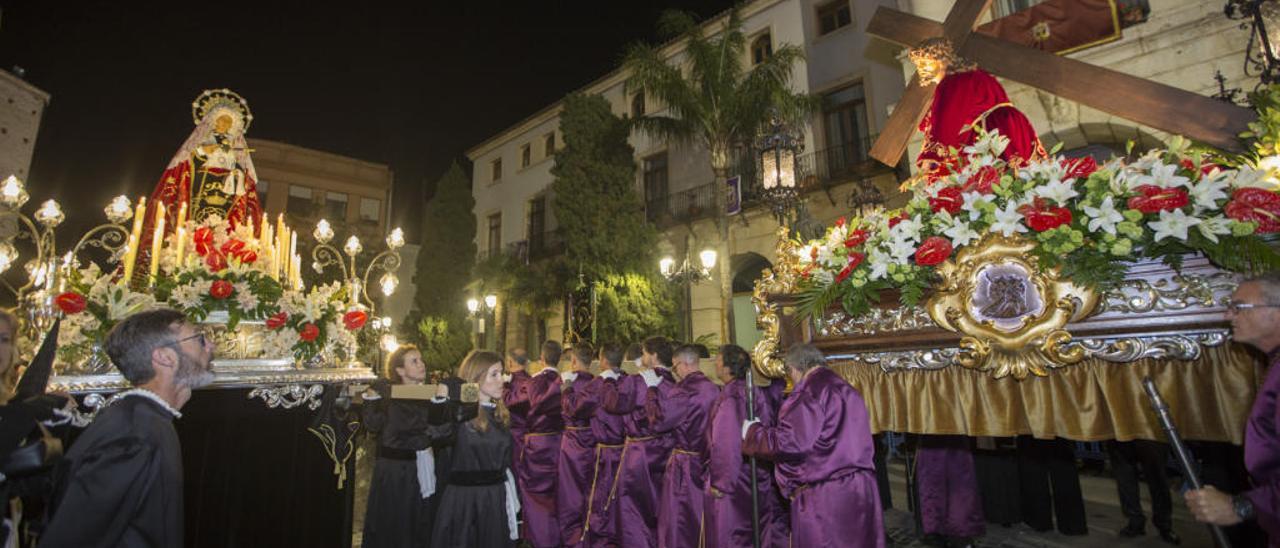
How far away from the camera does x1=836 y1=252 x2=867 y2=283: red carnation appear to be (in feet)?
8.66

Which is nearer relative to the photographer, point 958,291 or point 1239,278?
point 1239,278

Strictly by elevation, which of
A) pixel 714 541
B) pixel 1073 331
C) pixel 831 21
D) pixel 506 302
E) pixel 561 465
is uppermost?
pixel 831 21

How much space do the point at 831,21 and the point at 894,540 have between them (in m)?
16.6

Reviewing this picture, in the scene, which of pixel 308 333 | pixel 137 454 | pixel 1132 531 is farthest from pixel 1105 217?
pixel 1132 531

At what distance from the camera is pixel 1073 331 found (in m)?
2.13

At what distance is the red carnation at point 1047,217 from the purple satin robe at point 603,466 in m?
4.47

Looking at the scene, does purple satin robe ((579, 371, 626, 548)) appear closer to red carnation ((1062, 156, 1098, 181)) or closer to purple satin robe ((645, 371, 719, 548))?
purple satin robe ((645, 371, 719, 548))

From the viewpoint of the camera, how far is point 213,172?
564 cm

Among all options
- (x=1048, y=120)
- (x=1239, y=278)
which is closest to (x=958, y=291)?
(x=1239, y=278)

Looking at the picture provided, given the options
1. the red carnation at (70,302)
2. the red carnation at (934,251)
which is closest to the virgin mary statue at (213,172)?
the red carnation at (70,302)

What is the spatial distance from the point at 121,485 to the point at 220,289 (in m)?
2.48

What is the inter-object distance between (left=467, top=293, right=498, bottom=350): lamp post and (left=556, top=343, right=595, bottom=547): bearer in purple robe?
1268 cm

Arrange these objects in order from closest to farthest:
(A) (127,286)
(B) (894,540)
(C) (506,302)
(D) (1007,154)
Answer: (D) (1007,154) → (A) (127,286) → (B) (894,540) → (C) (506,302)

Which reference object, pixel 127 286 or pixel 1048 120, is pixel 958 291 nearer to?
pixel 127 286
